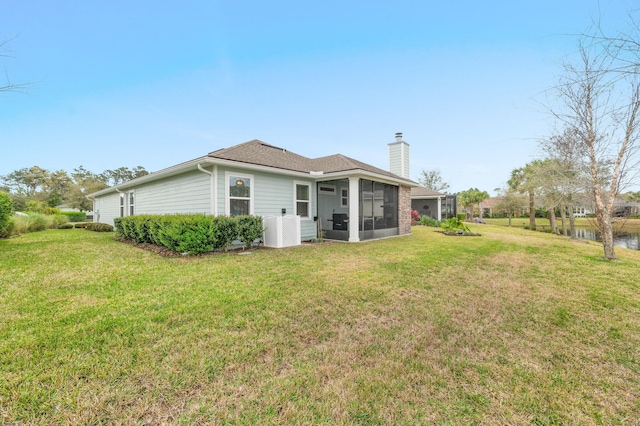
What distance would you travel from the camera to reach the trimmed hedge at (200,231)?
6324 millimetres

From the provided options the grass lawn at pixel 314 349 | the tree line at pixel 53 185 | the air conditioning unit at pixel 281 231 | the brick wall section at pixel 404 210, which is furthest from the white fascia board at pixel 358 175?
the tree line at pixel 53 185

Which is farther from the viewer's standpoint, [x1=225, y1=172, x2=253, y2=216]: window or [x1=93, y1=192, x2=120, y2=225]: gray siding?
[x1=93, y1=192, x2=120, y2=225]: gray siding

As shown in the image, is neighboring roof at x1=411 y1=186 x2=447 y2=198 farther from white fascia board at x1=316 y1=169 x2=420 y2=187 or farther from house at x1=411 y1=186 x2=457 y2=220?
white fascia board at x1=316 y1=169 x2=420 y2=187

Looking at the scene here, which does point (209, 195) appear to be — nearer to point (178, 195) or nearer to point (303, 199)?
point (178, 195)

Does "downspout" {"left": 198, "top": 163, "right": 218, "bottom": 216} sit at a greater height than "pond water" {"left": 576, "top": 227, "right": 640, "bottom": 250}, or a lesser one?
greater

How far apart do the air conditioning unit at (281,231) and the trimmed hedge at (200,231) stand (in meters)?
0.52

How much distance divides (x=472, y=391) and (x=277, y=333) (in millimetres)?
1721

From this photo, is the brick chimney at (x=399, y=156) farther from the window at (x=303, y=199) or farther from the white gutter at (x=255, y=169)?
the window at (x=303, y=199)

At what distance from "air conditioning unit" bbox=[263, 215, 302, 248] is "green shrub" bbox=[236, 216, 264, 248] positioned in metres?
0.52

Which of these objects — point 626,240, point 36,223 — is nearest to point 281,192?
point 36,223

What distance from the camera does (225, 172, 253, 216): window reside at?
786 cm

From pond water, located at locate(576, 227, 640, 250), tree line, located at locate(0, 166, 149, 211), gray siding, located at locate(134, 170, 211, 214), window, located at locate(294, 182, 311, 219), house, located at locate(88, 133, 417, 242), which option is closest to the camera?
house, located at locate(88, 133, 417, 242)

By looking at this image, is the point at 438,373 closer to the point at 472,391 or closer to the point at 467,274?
the point at 472,391

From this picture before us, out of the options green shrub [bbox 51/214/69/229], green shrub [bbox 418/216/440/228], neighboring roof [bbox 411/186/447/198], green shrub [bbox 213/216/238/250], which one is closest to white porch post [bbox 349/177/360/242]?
green shrub [bbox 213/216/238/250]
